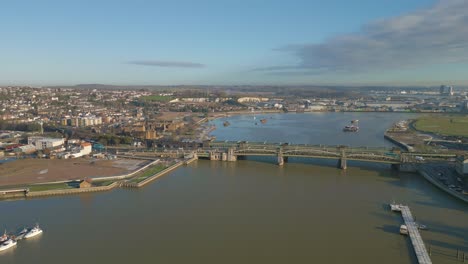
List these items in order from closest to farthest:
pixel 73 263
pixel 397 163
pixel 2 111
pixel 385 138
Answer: pixel 73 263 → pixel 397 163 → pixel 385 138 → pixel 2 111

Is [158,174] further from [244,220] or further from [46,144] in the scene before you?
[46,144]

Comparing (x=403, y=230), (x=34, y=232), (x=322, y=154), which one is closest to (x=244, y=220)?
(x=403, y=230)

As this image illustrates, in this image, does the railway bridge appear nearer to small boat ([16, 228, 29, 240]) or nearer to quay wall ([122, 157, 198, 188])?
quay wall ([122, 157, 198, 188])

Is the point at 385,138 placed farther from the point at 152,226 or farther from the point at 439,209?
the point at 152,226

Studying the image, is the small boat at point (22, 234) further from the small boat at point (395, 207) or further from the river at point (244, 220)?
the small boat at point (395, 207)

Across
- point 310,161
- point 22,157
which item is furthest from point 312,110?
point 22,157

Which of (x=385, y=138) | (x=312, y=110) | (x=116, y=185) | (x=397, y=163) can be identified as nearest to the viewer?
(x=116, y=185)

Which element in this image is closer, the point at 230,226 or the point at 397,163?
the point at 230,226

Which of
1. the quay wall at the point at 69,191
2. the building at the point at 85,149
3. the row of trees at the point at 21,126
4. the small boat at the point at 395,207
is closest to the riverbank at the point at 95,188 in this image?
the quay wall at the point at 69,191
